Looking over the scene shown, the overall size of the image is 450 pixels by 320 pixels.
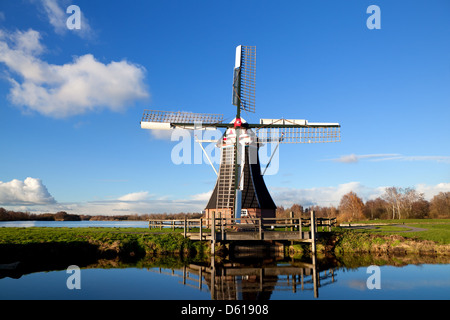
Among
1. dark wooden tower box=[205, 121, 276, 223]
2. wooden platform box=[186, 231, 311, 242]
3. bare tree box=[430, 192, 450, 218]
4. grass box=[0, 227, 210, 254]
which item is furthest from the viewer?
bare tree box=[430, 192, 450, 218]

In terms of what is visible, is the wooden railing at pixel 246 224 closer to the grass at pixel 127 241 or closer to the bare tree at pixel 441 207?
the grass at pixel 127 241

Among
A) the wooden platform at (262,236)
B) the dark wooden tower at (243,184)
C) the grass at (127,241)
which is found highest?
the dark wooden tower at (243,184)

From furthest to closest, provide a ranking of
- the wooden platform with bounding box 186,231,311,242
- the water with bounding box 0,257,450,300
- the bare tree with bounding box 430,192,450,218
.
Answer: the bare tree with bounding box 430,192,450,218, the wooden platform with bounding box 186,231,311,242, the water with bounding box 0,257,450,300

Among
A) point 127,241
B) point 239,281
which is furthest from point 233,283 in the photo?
point 127,241

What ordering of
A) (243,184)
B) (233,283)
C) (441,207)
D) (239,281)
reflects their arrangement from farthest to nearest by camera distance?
(441,207) → (243,184) → (239,281) → (233,283)

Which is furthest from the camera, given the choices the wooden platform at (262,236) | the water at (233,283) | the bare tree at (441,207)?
the bare tree at (441,207)

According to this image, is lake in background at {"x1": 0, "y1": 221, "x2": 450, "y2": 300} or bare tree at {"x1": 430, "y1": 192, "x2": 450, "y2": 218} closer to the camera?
lake in background at {"x1": 0, "y1": 221, "x2": 450, "y2": 300}

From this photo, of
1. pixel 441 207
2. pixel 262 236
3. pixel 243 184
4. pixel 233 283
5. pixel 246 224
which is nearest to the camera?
pixel 233 283

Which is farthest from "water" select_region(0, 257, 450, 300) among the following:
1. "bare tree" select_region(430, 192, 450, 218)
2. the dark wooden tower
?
"bare tree" select_region(430, 192, 450, 218)

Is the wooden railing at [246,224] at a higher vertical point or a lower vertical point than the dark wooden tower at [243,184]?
lower

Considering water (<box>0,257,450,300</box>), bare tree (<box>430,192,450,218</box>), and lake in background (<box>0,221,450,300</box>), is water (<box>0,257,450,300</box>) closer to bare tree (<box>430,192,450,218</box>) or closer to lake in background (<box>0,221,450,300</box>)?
lake in background (<box>0,221,450,300</box>)

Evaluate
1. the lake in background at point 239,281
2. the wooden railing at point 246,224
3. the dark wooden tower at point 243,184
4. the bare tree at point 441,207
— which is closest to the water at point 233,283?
the lake in background at point 239,281

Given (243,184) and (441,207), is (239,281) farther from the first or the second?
(441,207)
